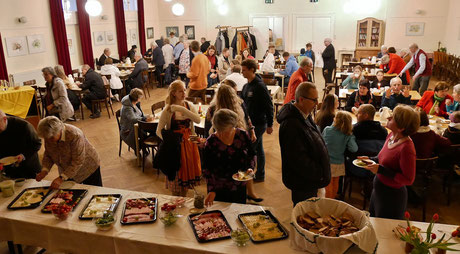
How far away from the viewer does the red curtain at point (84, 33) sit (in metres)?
11.0

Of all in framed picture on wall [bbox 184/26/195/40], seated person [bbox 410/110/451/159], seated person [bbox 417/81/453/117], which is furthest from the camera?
framed picture on wall [bbox 184/26/195/40]

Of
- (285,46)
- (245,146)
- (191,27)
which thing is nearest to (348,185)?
(245,146)

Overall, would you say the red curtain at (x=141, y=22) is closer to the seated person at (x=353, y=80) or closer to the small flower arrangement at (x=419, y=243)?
the seated person at (x=353, y=80)

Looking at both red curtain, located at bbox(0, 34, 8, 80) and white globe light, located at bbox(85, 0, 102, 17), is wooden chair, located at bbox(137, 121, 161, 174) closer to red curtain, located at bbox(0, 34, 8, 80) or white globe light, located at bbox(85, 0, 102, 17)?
white globe light, located at bbox(85, 0, 102, 17)

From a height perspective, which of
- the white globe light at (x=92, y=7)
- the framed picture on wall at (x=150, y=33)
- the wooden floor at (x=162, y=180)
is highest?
the white globe light at (x=92, y=7)

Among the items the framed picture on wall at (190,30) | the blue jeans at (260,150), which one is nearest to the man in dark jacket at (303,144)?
the blue jeans at (260,150)

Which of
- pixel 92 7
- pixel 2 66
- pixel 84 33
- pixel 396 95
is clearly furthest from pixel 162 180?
pixel 84 33

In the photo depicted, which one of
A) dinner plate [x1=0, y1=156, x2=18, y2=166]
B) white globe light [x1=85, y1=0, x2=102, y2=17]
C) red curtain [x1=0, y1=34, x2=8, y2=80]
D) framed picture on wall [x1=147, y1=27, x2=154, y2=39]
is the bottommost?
dinner plate [x1=0, y1=156, x2=18, y2=166]

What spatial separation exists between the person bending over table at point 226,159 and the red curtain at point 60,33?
28.8ft

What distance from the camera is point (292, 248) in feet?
8.03

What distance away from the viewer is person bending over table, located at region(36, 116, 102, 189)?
3277 millimetres

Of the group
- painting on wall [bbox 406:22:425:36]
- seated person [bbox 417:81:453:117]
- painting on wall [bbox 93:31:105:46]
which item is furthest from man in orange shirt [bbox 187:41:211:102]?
painting on wall [bbox 406:22:425:36]

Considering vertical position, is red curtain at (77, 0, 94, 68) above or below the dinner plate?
above

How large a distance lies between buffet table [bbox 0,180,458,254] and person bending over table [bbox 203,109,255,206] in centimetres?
20
